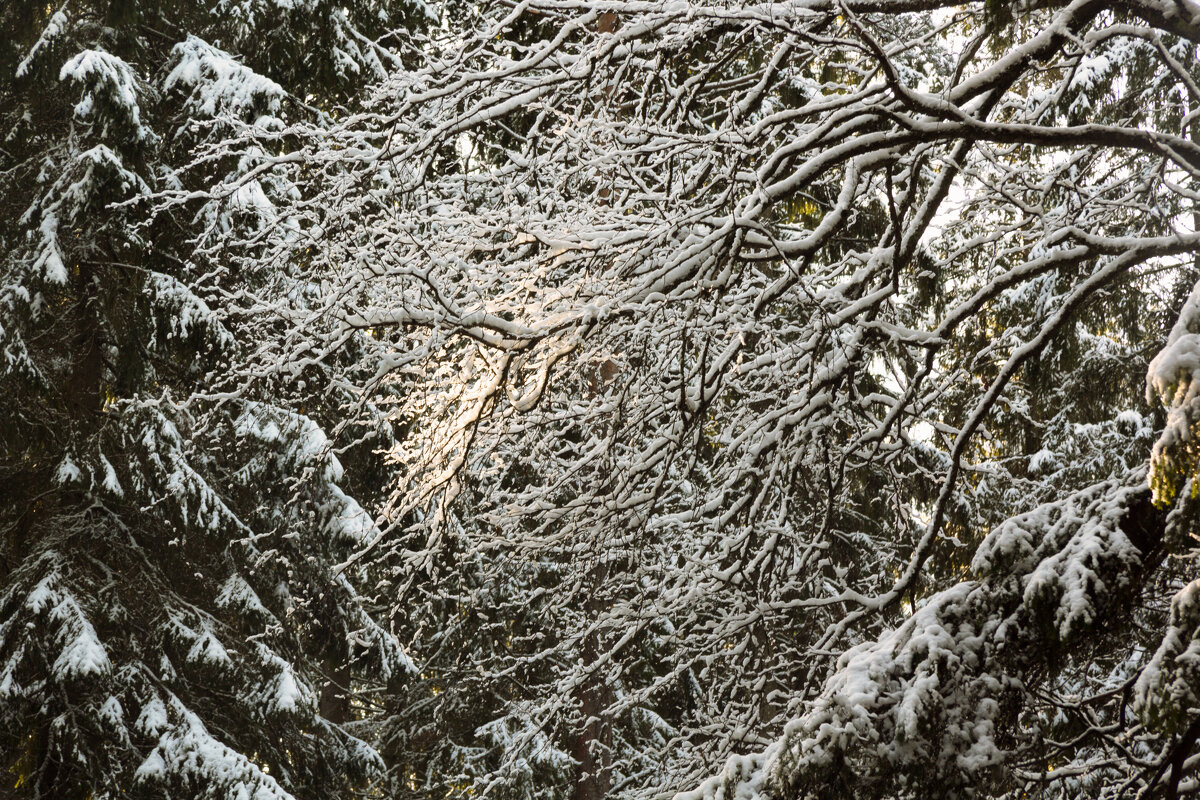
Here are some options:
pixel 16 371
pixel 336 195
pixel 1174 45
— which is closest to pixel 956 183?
pixel 1174 45

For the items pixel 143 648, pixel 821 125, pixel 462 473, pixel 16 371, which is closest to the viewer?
pixel 821 125

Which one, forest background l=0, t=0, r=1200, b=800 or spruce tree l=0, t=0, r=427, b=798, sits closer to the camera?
forest background l=0, t=0, r=1200, b=800

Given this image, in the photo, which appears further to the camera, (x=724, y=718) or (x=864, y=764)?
(x=724, y=718)

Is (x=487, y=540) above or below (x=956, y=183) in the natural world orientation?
below

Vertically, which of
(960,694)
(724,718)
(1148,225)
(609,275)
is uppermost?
(1148,225)

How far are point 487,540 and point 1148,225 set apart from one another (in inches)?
167

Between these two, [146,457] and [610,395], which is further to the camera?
[146,457]

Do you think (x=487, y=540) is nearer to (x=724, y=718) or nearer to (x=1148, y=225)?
(x=724, y=718)

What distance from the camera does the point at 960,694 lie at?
3379 millimetres

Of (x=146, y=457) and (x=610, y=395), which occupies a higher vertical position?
(x=610, y=395)

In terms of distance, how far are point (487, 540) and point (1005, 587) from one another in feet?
8.60

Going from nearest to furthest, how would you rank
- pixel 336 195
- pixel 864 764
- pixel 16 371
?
1. pixel 864 764
2. pixel 336 195
3. pixel 16 371

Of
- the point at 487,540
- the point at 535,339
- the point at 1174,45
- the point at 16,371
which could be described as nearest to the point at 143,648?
the point at 16,371

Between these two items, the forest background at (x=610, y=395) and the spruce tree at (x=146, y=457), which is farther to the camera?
the spruce tree at (x=146, y=457)
